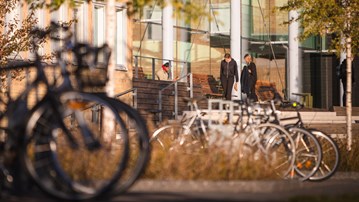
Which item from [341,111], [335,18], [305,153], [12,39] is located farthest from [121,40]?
[305,153]

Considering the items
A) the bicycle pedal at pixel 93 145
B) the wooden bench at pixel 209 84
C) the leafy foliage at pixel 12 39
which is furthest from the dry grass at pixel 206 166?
the wooden bench at pixel 209 84

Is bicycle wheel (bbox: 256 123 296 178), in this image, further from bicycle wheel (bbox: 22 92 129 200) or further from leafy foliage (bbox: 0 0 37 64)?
leafy foliage (bbox: 0 0 37 64)

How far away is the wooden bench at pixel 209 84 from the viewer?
4313cm

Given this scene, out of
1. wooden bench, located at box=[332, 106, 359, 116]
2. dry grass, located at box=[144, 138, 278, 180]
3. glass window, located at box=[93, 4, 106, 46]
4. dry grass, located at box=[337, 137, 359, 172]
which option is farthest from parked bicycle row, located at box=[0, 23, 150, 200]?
wooden bench, located at box=[332, 106, 359, 116]

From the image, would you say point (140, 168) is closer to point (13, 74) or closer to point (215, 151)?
point (215, 151)

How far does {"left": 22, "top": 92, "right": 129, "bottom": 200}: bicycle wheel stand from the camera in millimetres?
10336

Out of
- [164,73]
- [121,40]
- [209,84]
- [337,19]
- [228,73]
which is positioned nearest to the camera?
[337,19]

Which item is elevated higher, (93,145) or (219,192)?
(93,145)

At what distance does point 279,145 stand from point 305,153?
63 centimetres

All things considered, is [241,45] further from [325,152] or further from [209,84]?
[325,152]

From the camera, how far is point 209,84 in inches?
1796

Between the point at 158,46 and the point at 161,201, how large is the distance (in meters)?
38.5

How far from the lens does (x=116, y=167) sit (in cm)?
1047

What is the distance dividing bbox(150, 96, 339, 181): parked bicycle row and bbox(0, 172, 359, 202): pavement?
96.0 inches
